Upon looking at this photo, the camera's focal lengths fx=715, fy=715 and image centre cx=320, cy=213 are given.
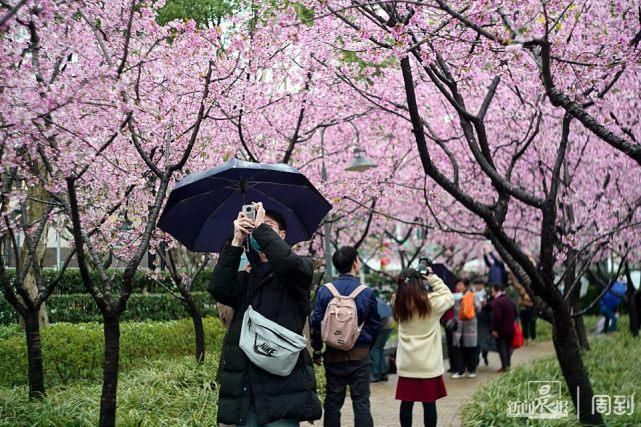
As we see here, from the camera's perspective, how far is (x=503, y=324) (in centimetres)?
1220

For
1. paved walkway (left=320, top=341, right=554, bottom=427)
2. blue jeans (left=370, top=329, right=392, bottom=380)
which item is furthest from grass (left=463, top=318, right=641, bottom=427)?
blue jeans (left=370, top=329, right=392, bottom=380)

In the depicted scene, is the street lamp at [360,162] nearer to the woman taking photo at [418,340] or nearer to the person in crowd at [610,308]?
the woman taking photo at [418,340]

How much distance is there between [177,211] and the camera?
14.8 feet

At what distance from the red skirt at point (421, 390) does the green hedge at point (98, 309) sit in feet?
32.8

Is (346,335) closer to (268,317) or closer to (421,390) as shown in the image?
(421,390)

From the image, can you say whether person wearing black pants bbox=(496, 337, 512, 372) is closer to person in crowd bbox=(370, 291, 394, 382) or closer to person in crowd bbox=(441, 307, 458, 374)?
person in crowd bbox=(441, 307, 458, 374)

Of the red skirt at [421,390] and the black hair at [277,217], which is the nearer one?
the black hair at [277,217]

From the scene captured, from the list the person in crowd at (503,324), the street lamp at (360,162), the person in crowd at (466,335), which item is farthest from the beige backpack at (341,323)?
the person in crowd at (503,324)

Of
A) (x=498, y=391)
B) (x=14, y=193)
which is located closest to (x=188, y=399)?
(x=14, y=193)

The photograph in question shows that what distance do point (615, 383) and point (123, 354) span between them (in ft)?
22.6

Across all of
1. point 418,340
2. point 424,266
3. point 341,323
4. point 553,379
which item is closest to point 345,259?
point 341,323

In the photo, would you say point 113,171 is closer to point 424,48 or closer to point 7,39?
point 7,39

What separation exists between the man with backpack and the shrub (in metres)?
1.60

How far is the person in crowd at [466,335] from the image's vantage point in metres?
11.6
